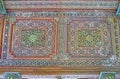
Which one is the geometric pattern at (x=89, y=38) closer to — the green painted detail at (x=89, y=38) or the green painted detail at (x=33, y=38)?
the green painted detail at (x=89, y=38)

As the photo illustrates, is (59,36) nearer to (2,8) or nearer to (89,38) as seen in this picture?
(89,38)

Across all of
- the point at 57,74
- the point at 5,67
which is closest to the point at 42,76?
the point at 57,74

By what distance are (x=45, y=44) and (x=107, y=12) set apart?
1.11 metres

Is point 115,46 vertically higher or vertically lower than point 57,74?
higher

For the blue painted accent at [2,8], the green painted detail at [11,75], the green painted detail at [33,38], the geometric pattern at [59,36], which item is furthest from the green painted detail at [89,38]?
the blue painted accent at [2,8]

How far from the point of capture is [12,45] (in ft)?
18.1

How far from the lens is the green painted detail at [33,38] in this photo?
5.52 metres

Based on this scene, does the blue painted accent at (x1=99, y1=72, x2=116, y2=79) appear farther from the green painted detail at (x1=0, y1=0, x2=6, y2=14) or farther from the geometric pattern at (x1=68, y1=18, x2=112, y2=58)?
the green painted detail at (x1=0, y1=0, x2=6, y2=14)

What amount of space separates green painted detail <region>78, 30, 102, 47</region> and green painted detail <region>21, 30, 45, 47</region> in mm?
571

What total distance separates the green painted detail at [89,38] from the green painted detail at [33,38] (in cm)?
57

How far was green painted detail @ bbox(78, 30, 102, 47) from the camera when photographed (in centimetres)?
552

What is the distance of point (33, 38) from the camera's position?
219 inches

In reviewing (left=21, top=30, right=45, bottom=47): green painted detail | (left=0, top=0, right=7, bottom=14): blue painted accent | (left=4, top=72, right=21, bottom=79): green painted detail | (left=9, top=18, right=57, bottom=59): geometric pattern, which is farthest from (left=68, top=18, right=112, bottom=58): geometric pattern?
(left=0, top=0, right=7, bottom=14): blue painted accent

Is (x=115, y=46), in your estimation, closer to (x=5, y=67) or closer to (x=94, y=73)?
(x=94, y=73)
